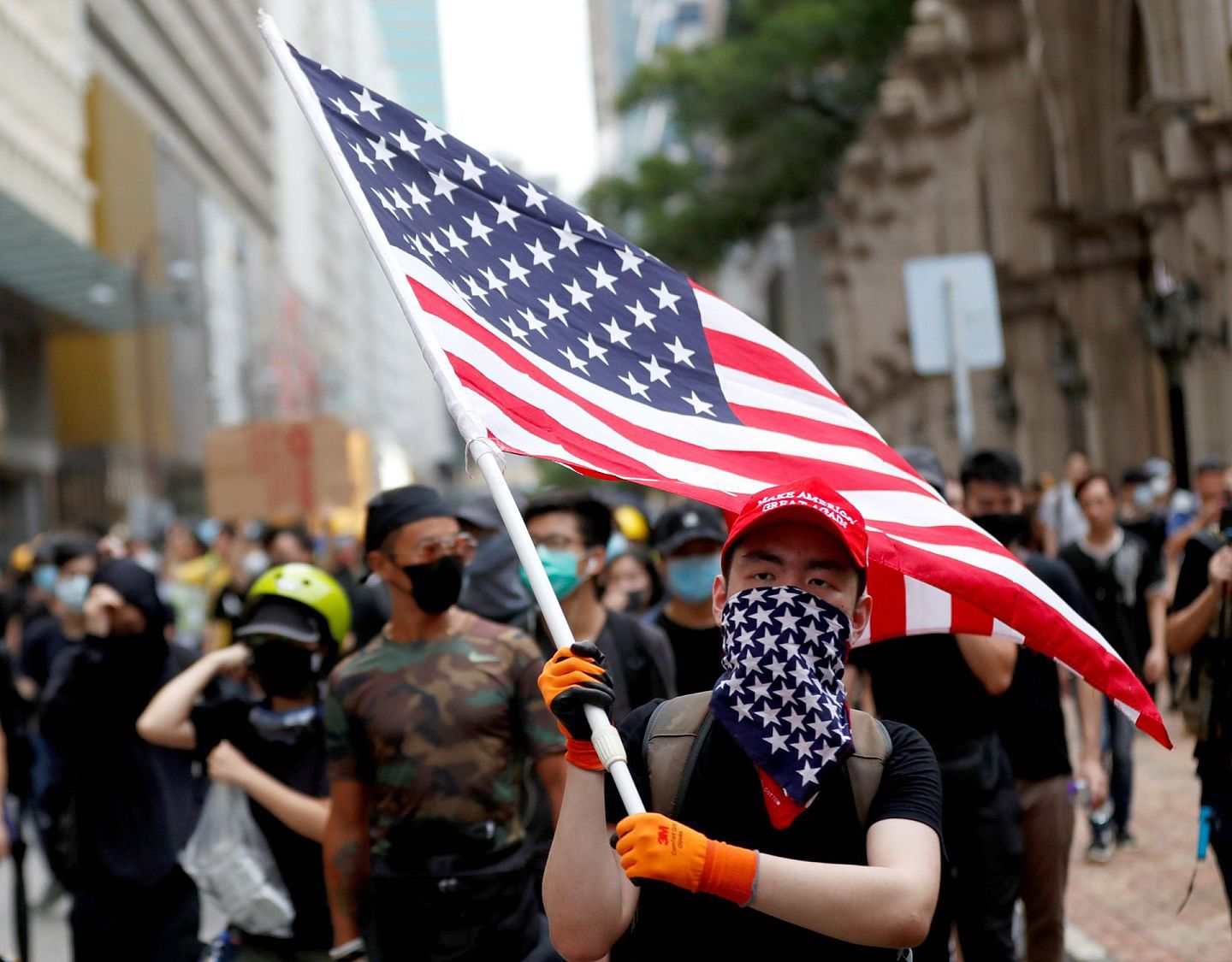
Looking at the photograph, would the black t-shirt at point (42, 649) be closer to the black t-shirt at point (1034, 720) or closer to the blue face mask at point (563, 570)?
the blue face mask at point (563, 570)

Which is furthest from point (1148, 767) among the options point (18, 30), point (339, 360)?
point (339, 360)

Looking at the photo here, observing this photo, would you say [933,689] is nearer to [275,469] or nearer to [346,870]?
[346,870]

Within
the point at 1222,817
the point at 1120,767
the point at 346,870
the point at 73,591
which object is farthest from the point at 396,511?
the point at 73,591

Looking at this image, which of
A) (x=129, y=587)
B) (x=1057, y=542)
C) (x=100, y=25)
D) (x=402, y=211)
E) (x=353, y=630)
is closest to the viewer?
(x=402, y=211)

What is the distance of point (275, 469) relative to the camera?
19.5 meters

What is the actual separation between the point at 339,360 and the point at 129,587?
127379 mm

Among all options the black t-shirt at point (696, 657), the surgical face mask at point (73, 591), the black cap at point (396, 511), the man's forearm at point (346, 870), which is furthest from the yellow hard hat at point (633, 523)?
the man's forearm at point (346, 870)

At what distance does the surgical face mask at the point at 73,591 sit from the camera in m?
11.2

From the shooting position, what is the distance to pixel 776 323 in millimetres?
63562

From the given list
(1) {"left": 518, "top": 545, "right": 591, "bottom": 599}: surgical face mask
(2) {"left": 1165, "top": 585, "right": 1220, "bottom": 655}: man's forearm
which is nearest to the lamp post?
(2) {"left": 1165, "top": 585, "right": 1220, "bottom": 655}: man's forearm

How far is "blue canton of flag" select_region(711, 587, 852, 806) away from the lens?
3047 millimetres

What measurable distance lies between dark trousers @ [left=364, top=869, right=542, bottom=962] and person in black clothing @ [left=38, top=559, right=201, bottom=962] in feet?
5.67

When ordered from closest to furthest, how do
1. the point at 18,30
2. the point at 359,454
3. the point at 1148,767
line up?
the point at 1148,767 → the point at 359,454 → the point at 18,30

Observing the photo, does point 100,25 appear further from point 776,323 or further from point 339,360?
point 339,360
